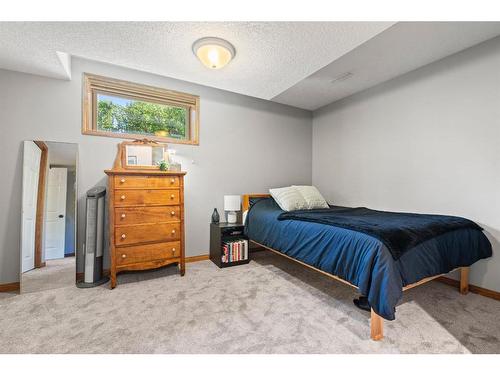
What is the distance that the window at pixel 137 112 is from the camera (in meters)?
2.57

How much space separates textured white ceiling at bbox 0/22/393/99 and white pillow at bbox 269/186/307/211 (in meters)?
1.44

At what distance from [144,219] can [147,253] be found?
0.36 m

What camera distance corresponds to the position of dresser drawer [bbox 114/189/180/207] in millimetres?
2236

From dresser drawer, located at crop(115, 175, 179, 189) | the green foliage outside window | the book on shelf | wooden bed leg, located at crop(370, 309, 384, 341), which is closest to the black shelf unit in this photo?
the book on shelf

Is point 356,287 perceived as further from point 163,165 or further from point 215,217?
point 163,165

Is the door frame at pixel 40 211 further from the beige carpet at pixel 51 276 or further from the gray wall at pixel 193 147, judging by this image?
the gray wall at pixel 193 147

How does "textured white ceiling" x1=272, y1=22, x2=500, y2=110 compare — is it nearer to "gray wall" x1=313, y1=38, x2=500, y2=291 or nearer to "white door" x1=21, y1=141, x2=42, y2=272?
"gray wall" x1=313, y1=38, x2=500, y2=291

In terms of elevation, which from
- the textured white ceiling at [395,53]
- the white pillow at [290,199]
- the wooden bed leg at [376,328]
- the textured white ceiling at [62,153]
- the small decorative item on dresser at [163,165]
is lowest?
the wooden bed leg at [376,328]

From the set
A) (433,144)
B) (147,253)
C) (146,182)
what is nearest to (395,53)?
(433,144)

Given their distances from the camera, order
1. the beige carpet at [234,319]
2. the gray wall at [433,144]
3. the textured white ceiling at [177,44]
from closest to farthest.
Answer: the beige carpet at [234,319] → the textured white ceiling at [177,44] → the gray wall at [433,144]

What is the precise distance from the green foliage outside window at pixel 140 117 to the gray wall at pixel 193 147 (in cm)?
22

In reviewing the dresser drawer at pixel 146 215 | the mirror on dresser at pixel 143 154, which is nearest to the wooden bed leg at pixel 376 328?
the dresser drawer at pixel 146 215
